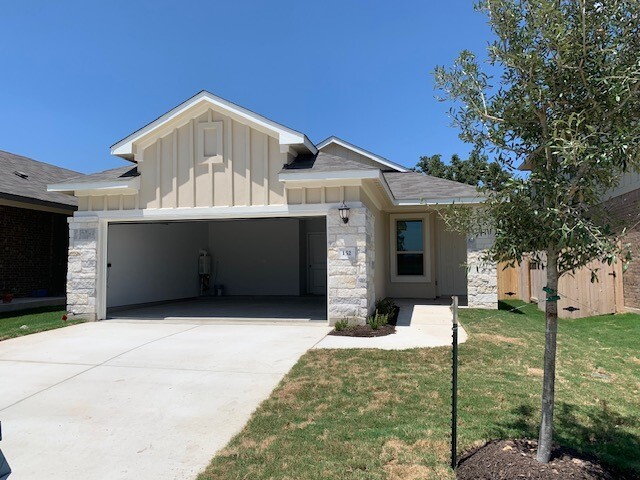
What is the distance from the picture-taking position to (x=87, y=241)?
9797 millimetres

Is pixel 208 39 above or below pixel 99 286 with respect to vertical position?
above

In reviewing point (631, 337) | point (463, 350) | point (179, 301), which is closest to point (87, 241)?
point (179, 301)

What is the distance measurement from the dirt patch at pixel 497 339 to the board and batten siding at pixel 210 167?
4.76 m

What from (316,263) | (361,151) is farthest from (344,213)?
(316,263)

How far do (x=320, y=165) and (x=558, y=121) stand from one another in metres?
6.46

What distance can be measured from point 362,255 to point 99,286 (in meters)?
6.23

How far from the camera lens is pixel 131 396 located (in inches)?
183

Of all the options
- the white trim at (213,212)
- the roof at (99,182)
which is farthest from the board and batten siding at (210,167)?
the roof at (99,182)

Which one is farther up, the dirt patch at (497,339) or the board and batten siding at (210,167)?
the board and batten siding at (210,167)

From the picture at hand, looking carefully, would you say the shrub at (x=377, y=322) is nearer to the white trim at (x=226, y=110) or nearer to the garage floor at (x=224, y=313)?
the garage floor at (x=224, y=313)

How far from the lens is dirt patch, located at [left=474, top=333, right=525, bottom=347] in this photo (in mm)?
7095

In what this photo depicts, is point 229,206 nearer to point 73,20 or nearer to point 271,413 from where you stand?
point 271,413

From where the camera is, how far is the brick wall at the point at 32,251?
39.6 ft

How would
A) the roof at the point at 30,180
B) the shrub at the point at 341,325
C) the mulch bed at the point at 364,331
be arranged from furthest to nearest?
the roof at the point at 30,180
the shrub at the point at 341,325
the mulch bed at the point at 364,331
